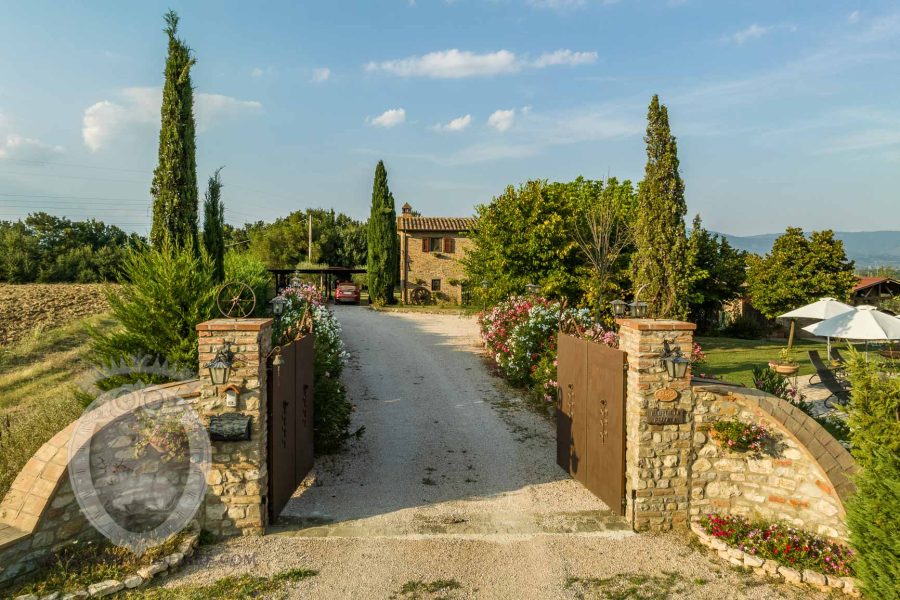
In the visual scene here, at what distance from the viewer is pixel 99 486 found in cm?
543

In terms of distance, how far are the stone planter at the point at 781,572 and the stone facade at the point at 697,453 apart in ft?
2.01

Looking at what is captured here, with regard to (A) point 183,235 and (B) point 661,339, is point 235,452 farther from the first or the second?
(A) point 183,235

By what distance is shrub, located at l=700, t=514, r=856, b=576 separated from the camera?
5.33m

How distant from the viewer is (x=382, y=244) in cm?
3341

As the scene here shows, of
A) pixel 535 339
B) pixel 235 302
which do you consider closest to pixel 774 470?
pixel 235 302

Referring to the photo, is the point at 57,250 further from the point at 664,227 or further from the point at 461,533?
the point at 461,533

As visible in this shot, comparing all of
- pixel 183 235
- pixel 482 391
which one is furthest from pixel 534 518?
pixel 183 235

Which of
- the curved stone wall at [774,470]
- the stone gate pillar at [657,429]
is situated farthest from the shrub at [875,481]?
the stone gate pillar at [657,429]

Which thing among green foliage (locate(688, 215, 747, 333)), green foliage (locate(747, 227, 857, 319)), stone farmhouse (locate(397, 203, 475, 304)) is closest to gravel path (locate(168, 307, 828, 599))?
green foliage (locate(688, 215, 747, 333))

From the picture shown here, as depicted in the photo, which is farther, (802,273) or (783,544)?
(802,273)

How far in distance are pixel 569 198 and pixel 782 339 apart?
16.2 metres

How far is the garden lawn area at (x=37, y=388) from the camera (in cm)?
605

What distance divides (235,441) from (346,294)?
92.7 feet

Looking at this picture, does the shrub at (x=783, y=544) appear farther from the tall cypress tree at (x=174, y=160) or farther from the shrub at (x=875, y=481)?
the tall cypress tree at (x=174, y=160)
